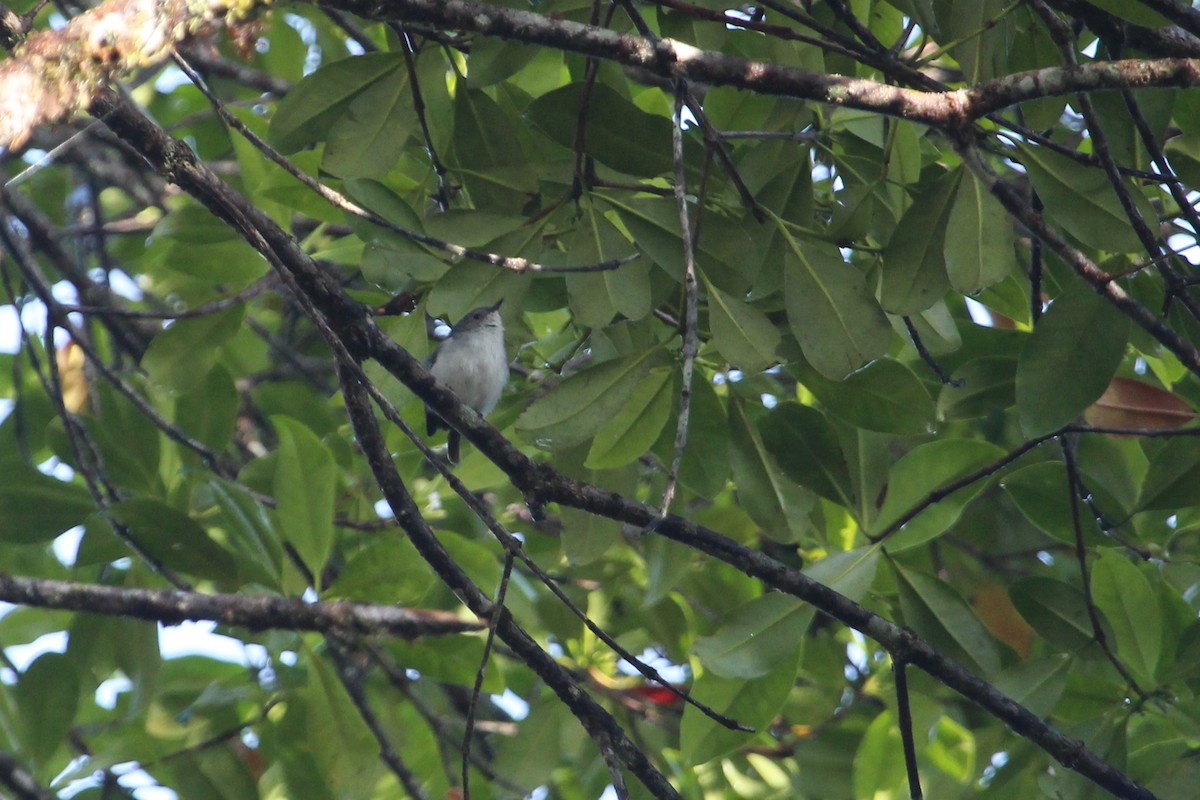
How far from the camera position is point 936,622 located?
9.77 feet

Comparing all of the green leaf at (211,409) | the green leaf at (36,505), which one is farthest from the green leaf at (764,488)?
the green leaf at (36,505)

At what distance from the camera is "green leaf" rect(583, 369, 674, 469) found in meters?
2.65

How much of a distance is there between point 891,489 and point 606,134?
1248mm

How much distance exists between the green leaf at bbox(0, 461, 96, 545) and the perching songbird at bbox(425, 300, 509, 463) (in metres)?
1.44

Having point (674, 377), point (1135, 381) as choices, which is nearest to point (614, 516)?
point (674, 377)

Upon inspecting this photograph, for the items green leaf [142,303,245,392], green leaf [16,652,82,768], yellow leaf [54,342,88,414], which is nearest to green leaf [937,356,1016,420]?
green leaf [142,303,245,392]

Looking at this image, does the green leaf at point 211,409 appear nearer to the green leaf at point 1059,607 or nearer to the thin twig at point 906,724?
the thin twig at point 906,724

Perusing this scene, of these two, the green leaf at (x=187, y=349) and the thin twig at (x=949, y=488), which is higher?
the green leaf at (x=187, y=349)

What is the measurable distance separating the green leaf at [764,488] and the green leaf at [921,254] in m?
0.60

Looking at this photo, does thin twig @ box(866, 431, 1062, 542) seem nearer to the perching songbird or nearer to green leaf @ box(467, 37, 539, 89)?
green leaf @ box(467, 37, 539, 89)

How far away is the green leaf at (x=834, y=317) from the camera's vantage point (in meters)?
2.49

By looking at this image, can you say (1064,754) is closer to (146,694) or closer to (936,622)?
(936,622)

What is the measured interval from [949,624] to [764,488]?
0.59 m

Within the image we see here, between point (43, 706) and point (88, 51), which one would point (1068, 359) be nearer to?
point (88, 51)
